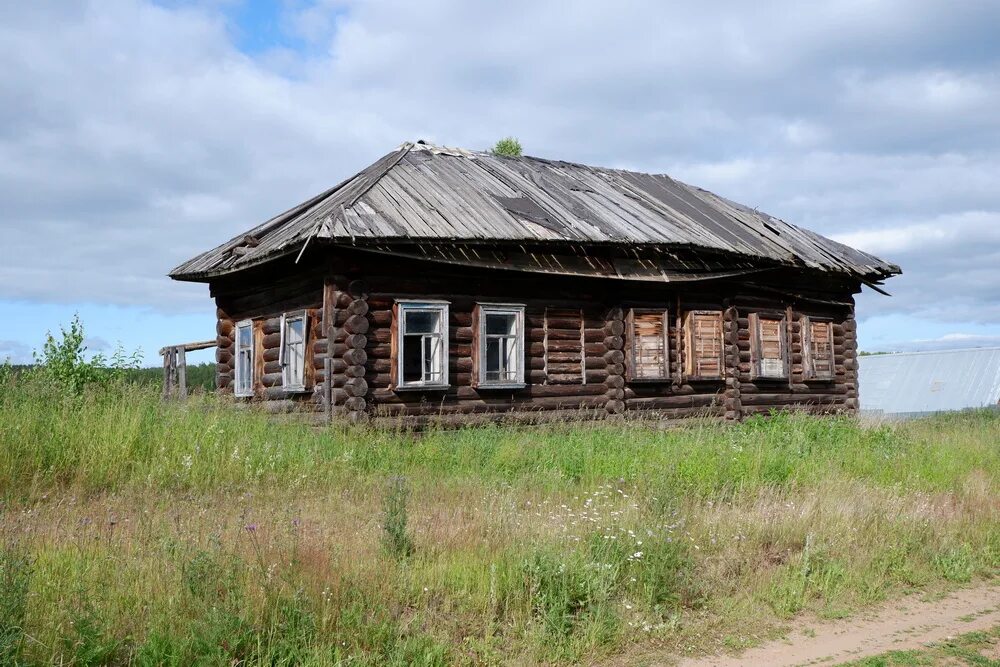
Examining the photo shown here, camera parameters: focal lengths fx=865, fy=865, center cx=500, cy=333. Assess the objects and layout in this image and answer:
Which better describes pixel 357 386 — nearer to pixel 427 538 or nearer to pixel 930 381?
pixel 427 538

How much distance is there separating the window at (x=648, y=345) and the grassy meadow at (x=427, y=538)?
4.23 meters

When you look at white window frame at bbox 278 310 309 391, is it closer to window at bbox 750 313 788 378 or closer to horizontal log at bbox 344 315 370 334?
horizontal log at bbox 344 315 370 334

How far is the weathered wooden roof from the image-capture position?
42.7 feet

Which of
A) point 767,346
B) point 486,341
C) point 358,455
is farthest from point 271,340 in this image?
point 767,346

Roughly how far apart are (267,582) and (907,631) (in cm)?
410

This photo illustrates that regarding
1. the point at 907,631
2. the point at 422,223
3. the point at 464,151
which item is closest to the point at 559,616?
the point at 907,631

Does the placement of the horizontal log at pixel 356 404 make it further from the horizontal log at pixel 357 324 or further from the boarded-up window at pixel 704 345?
the boarded-up window at pixel 704 345

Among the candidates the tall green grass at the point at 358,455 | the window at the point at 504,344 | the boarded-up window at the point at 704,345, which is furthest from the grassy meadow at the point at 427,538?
the boarded-up window at the point at 704,345

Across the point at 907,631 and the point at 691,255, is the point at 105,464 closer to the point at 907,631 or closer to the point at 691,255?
the point at 907,631

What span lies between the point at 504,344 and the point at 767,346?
6454 mm

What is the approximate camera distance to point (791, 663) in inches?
198

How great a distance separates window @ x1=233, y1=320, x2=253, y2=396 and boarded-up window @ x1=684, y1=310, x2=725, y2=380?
8.09m

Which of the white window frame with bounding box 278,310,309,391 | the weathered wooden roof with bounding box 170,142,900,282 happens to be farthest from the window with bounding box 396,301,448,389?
the white window frame with bounding box 278,310,309,391

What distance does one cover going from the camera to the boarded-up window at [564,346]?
1462cm
